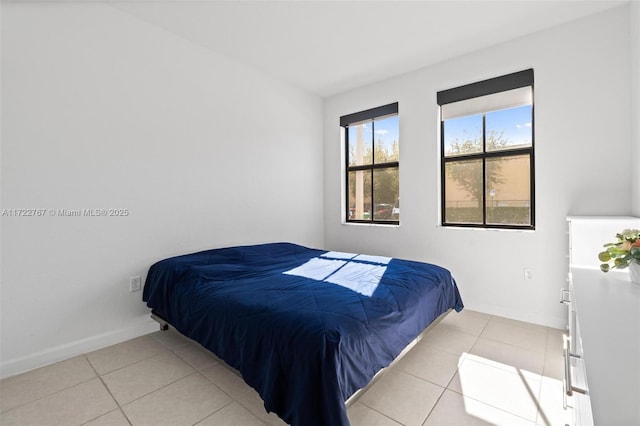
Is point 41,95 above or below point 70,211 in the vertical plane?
above

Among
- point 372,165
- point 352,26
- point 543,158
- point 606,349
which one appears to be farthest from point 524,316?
point 352,26

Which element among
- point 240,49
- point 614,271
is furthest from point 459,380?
point 240,49

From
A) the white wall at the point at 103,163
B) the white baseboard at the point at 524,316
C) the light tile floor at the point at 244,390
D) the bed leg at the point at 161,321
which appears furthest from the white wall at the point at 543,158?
the bed leg at the point at 161,321

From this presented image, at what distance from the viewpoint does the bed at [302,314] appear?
52.9 inches

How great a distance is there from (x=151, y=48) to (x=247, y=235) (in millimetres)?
2106

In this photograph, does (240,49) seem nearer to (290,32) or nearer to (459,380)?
(290,32)

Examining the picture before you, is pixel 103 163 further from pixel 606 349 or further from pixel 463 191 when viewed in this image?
pixel 463 191

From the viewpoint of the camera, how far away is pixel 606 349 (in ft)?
2.43

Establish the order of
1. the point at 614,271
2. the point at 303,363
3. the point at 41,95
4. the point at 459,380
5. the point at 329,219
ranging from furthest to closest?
the point at 329,219 → the point at 41,95 → the point at 459,380 → the point at 614,271 → the point at 303,363

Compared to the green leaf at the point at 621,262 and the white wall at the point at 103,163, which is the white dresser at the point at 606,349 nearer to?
the green leaf at the point at 621,262

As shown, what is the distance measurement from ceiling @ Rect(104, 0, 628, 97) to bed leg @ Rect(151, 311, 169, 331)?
8.80 feet

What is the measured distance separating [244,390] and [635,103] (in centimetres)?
361

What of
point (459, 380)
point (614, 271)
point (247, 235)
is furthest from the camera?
point (247, 235)

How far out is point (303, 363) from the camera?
1346 millimetres
